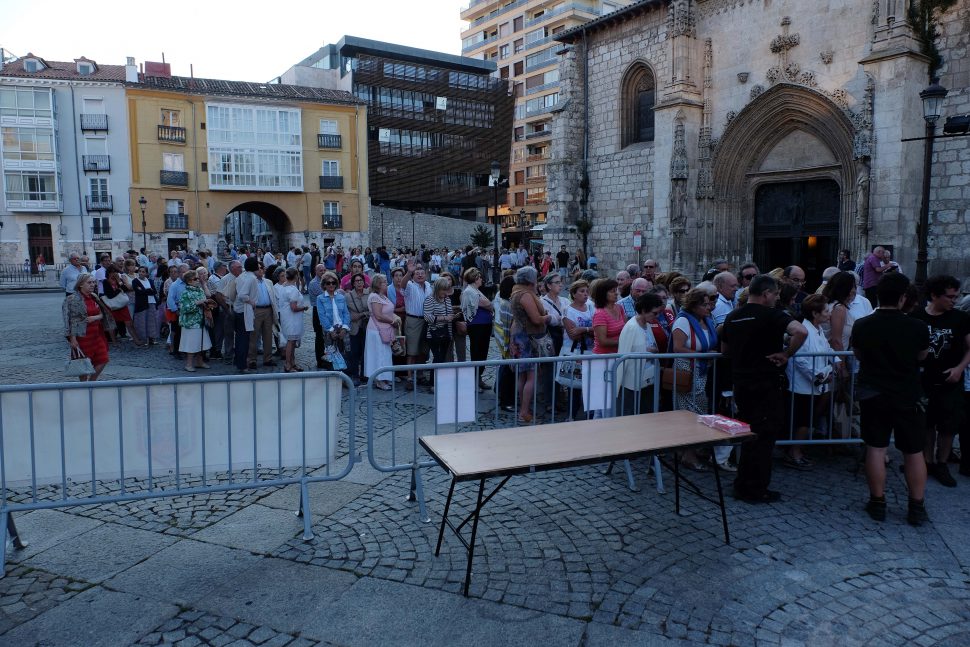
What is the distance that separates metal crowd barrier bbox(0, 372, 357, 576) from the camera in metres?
4.04

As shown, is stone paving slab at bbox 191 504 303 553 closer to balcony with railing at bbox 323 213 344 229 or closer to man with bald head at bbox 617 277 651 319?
man with bald head at bbox 617 277 651 319

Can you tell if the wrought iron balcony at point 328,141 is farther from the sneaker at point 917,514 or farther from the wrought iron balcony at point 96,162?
the sneaker at point 917,514

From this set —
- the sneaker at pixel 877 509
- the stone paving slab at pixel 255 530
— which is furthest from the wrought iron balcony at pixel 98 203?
the sneaker at pixel 877 509

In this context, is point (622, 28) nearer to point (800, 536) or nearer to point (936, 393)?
point (936, 393)

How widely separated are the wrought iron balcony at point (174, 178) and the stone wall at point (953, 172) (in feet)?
137

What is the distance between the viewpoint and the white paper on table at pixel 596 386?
576 centimetres

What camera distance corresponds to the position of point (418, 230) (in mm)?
52969

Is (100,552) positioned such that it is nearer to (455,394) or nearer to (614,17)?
(455,394)

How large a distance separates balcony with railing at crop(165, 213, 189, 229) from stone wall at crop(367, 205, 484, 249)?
12.4 meters

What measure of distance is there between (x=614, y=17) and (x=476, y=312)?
17078mm

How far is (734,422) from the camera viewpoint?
4574 mm

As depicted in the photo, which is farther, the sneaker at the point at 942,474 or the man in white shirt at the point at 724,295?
the man in white shirt at the point at 724,295

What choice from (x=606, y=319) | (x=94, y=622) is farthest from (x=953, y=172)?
(x=94, y=622)

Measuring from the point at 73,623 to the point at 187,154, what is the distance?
4599 cm
